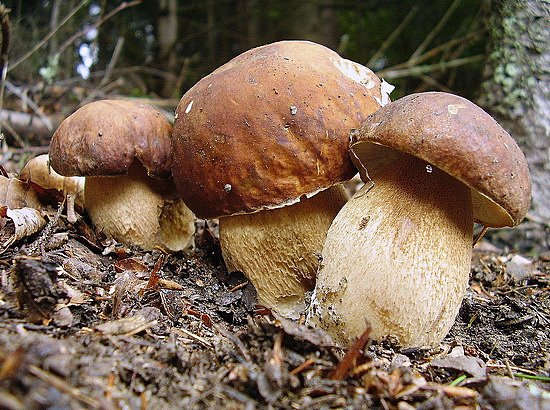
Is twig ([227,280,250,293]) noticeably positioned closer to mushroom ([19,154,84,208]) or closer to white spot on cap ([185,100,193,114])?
white spot on cap ([185,100,193,114])

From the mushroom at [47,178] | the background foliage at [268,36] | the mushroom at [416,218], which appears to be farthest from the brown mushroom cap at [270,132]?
the background foliage at [268,36]

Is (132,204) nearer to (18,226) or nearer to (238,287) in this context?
(18,226)

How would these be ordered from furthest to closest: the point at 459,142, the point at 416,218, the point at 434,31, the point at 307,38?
the point at 307,38 → the point at 434,31 → the point at 416,218 → the point at 459,142

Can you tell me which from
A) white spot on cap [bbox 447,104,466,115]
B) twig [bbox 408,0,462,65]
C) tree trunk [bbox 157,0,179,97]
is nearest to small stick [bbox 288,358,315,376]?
white spot on cap [bbox 447,104,466,115]

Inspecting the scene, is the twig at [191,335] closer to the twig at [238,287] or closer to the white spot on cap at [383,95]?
the twig at [238,287]

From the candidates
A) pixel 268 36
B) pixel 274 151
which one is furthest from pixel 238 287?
pixel 268 36

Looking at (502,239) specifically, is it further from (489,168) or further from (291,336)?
(291,336)
